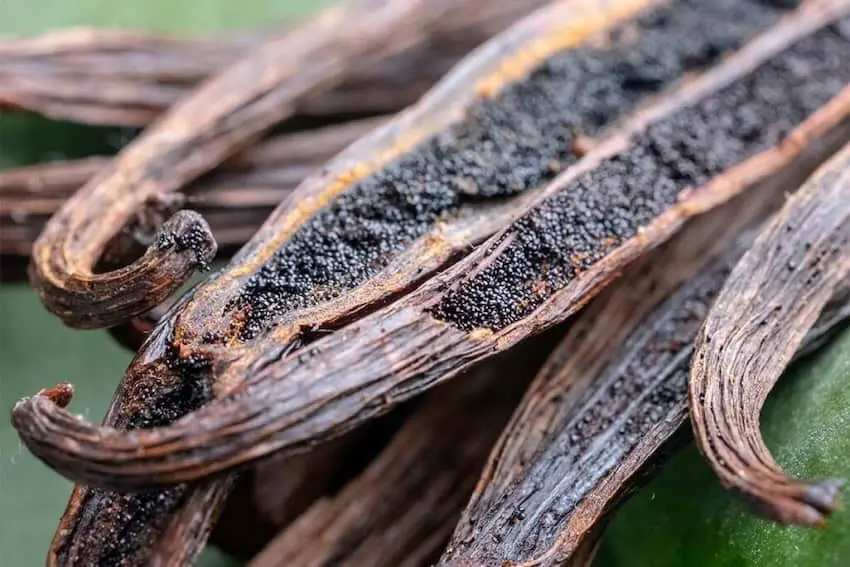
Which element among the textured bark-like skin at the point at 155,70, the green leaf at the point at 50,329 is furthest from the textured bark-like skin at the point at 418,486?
the textured bark-like skin at the point at 155,70

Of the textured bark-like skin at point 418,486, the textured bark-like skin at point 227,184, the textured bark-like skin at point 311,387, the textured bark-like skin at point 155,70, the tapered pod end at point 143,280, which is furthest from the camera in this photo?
the textured bark-like skin at point 155,70

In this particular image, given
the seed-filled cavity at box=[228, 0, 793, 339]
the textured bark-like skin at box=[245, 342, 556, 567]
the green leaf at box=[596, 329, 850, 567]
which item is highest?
the seed-filled cavity at box=[228, 0, 793, 339]

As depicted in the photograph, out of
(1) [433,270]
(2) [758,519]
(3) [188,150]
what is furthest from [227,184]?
(2) [758,519]

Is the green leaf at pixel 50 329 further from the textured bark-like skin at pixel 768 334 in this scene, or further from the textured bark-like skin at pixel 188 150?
the textured bark-like skin at pixel 768 334

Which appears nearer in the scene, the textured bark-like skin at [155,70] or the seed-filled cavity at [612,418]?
the seed-filled cavity at [612,418]

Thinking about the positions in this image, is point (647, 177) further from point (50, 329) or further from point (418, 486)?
point (50, 329)

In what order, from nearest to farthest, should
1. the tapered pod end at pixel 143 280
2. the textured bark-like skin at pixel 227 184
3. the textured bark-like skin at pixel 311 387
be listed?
the textured bark-like skin at pixel 311 387 → the tapered pod end at pixel 143 280 → the textured bark-like skin at pixel 227 184

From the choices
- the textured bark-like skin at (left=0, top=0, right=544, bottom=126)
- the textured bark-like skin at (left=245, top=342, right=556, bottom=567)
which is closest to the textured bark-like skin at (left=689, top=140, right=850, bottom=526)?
the textured bark-like skin at (left=245, top=342, right=556, bottom=567)

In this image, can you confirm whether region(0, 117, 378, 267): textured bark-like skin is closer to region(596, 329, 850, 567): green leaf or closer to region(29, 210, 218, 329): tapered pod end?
region(29, 210, 218, 329): tapered pod end

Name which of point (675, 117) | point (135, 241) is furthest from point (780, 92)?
point (135, 241)
